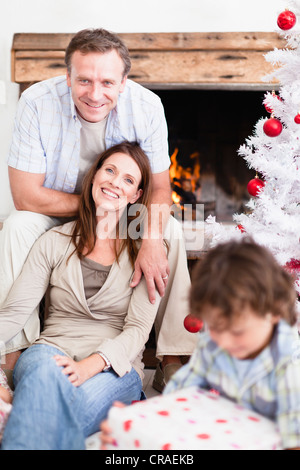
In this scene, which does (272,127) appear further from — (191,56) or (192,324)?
(191,56)

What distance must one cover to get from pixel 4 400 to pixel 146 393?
68cm

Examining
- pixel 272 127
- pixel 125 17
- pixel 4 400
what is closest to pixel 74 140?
pixel 272 127

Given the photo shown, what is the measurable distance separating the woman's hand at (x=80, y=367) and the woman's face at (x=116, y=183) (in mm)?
502

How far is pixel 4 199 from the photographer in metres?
3.15

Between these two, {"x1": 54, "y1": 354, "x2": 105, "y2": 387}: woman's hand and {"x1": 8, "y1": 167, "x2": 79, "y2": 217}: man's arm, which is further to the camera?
{"x1": 8, "y1": 167, "x2": 79, "y2": 217}: man's arm

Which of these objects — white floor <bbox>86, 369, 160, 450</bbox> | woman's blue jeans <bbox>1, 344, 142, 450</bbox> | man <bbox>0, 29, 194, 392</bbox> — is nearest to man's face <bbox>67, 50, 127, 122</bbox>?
man <bbox>0, 29, 194, 392</bbox>

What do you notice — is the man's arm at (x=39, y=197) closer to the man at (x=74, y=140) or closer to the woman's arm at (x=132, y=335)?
the man at (x=74, y=140)

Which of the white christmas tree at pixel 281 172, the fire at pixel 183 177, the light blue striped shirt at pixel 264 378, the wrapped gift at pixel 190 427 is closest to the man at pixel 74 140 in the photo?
the white christmas tree at pixel 281 172

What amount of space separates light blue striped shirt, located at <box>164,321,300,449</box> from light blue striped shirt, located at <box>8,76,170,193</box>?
3.34 ft

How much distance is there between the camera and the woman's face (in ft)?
5.68

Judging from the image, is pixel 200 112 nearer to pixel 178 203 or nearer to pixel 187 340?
pixel 178 203

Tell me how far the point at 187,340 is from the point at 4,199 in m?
1.70

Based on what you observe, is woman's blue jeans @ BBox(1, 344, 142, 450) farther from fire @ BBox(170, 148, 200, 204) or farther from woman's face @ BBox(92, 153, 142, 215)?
fire @ BBox(170, 148, 200, 204)

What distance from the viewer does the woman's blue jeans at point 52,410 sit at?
3.80ft
